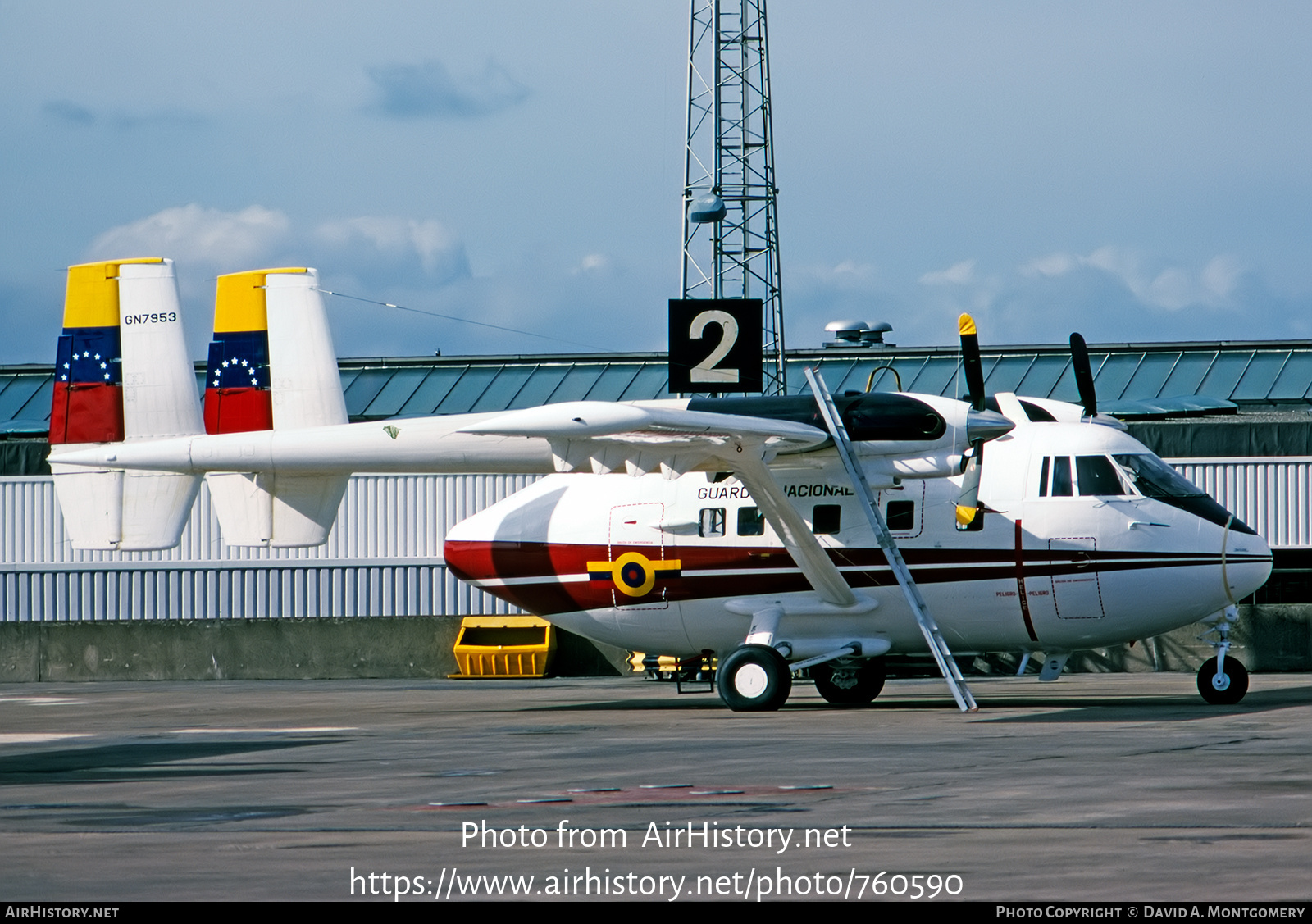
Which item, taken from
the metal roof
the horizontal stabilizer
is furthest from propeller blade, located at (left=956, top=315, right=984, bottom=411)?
A: the metal roof

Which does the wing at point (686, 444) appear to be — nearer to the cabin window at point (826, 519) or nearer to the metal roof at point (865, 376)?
the cabin window at point (826, 519)

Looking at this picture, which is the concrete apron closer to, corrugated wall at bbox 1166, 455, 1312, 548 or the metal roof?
the metal roof

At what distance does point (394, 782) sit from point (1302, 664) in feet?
86.1

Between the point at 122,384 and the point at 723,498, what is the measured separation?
992 centimetres

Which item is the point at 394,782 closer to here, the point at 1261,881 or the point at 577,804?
the point at 577,804

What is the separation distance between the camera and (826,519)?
23.6m

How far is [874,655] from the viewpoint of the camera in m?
23.7

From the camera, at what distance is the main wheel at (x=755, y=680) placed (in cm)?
2306

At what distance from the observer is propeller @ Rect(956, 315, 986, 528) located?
73.5 feet

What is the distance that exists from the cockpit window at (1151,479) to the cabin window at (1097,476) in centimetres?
18

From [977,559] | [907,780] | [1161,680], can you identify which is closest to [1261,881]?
[907,780]

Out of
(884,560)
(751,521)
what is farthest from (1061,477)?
(751,521)

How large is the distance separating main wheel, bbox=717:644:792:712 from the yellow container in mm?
14480

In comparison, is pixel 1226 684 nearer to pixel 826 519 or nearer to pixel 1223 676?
pixel 1223 676
